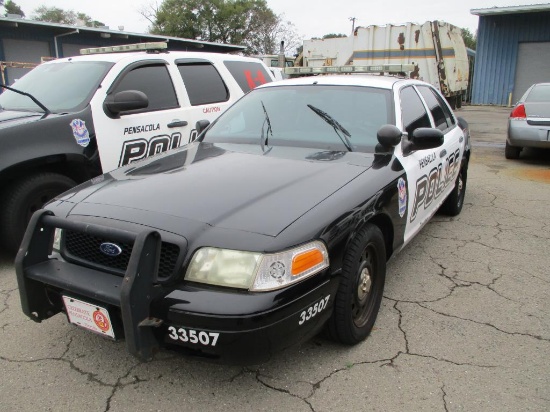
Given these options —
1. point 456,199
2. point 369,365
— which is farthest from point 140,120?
point 456,199

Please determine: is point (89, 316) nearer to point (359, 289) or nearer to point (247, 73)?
point (359, 289)

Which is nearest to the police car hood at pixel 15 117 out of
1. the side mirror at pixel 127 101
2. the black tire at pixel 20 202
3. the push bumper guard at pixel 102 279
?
the black tire at pixel 20 202

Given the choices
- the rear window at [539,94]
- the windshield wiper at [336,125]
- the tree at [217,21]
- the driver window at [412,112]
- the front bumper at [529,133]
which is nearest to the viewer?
the windshield wiper at [336,125]

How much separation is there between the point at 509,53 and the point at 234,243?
2302 centimetres

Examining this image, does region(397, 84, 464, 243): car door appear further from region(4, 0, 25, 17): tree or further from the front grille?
region(4, 0, 25, 17): tree

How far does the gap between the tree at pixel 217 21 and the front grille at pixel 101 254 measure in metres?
39.0

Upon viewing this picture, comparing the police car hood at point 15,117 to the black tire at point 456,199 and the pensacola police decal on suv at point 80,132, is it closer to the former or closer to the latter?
the pensacola police decal on suv at point 80,132

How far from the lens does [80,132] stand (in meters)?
4.25

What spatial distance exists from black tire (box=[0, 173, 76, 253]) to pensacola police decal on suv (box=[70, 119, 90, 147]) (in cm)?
37

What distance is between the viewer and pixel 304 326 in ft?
7.53

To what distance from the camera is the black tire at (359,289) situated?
260cm

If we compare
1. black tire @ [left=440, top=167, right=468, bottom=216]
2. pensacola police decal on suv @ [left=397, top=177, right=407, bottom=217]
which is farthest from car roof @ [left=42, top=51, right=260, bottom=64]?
black tire @ [left=440, top=167, right=468, bottom=216]

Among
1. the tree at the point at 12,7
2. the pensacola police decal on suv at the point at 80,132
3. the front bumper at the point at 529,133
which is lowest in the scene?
the front bumper at the point at 529,133

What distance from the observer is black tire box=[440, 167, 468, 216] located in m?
5.44
